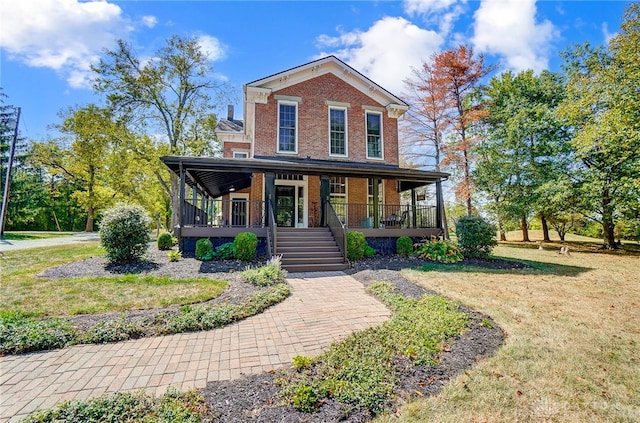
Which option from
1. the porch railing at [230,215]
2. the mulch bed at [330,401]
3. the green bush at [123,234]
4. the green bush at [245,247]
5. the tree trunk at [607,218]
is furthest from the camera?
the tree trunk at [607,218]

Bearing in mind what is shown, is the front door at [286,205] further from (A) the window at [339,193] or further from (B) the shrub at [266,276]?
(B) the shrub at [266,276]

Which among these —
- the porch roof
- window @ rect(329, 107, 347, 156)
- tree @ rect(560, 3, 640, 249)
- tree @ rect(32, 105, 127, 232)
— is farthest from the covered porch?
tree @ rect(32, 105, 127, 232)

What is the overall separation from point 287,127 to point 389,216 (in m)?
6.93

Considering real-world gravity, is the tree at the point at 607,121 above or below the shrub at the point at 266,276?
above

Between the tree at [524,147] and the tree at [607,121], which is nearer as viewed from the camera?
the tree at [607,121]

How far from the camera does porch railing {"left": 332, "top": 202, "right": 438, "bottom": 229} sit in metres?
12.8

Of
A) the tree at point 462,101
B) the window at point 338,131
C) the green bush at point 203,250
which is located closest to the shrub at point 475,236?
the window at point 338,131

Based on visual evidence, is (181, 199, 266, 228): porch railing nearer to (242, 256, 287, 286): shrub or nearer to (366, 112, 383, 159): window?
(242, 256, 287, 286): shrub

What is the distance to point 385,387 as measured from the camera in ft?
9.45

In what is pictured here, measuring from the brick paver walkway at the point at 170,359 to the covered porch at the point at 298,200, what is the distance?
504cm

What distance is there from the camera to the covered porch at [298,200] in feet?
33.5

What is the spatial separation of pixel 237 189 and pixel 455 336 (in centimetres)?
1500

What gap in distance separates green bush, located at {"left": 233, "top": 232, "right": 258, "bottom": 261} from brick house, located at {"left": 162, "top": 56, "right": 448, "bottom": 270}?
64.8 inches

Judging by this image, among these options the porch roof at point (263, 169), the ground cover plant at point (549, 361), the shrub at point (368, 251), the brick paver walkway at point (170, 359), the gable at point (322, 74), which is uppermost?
the gable at point (322, 74)
